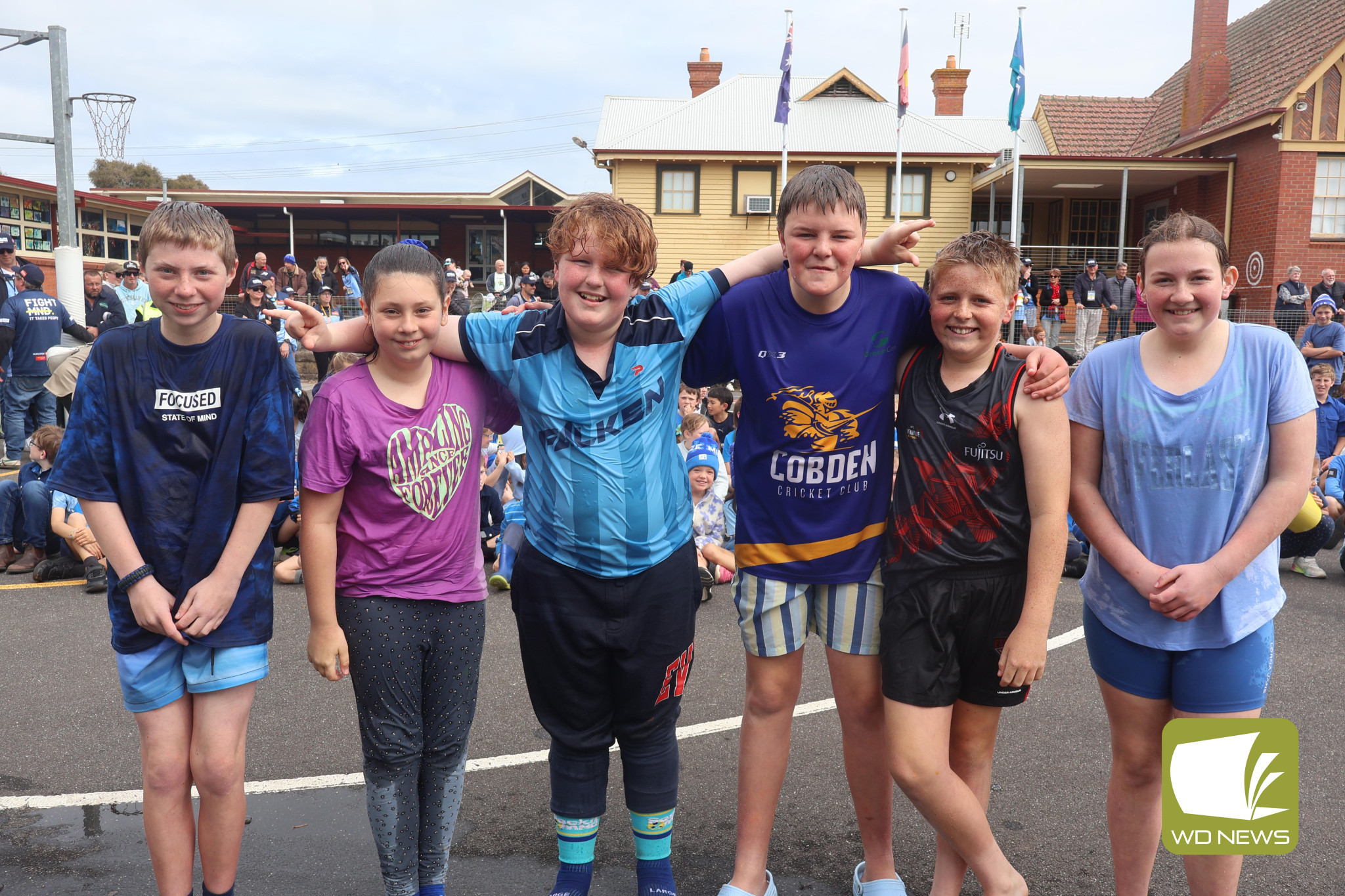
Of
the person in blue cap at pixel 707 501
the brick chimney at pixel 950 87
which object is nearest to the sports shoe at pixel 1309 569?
the person in blue cap at pixel 707 501

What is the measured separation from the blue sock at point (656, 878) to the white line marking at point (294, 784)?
31.2 inches

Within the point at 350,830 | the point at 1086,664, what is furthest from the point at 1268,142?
the point at 350,830

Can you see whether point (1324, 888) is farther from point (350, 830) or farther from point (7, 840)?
point (7, 840)

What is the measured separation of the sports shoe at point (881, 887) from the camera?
2.83 m

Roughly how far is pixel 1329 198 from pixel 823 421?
23.7m

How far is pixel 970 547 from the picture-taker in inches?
100

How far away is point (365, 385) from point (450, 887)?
1603 mm

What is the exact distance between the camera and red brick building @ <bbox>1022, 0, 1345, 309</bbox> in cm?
2064

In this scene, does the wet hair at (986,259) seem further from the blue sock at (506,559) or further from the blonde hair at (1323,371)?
the blonde hair at (1323,371)

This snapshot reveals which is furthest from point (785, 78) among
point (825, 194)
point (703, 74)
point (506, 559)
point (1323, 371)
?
point (825, 194)

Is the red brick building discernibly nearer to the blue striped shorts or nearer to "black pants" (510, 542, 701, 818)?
the blue striped shorts

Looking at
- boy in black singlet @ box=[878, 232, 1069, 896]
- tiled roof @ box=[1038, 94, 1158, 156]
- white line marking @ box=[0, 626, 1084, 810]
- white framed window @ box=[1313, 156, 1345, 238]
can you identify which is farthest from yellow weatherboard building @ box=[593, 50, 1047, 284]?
boy in black singlet @ box=[878, 232, 1069, 896]

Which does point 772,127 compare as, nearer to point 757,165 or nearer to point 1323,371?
point 757,165

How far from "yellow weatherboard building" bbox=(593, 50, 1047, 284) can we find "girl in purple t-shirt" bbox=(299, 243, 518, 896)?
24.2 meters
